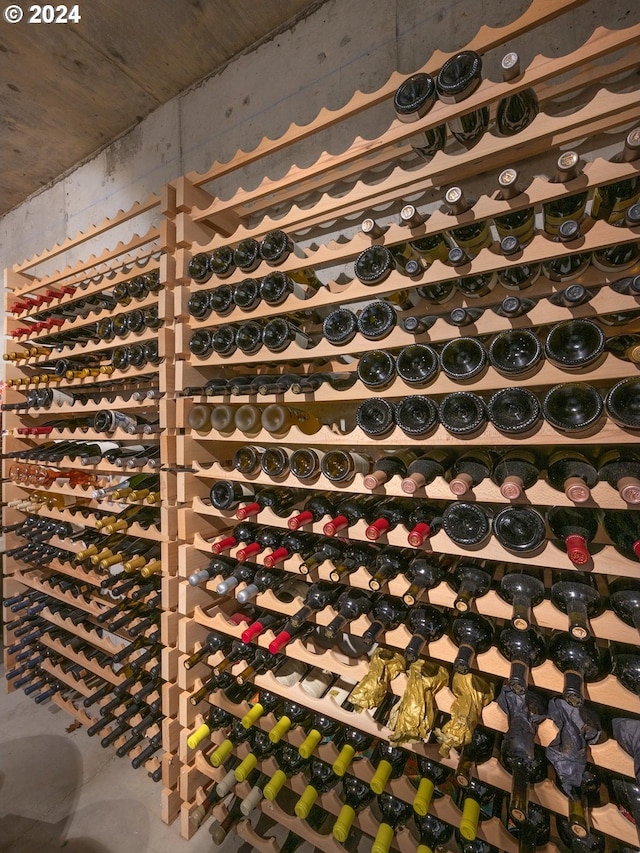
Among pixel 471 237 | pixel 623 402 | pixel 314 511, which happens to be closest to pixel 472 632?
pixel 314 511

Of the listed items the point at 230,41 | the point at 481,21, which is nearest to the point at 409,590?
the point at 481,21

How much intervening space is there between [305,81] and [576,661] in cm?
201

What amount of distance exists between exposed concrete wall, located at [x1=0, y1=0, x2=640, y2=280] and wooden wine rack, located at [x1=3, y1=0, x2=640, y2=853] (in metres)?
0.13

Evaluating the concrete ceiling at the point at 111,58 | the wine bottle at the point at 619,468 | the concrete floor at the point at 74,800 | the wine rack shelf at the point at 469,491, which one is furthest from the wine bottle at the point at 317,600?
the concrete ceiling at the point at 111,58

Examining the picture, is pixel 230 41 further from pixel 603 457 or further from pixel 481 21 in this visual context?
pixel 603 457

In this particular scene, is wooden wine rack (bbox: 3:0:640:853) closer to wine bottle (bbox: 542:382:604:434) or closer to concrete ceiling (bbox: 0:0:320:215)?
wine bottle (bbox: 542:382:604:434)

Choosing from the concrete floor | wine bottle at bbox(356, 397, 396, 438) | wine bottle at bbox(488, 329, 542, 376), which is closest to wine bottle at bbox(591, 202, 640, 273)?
wine bottle at bbox(488, 329, 542, 376)

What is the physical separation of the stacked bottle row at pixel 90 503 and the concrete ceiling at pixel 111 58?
2.49 feet

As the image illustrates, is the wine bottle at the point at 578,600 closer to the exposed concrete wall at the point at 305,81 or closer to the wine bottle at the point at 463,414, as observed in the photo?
the wine bottle at the point at 463,414

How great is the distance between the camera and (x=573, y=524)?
0.87m

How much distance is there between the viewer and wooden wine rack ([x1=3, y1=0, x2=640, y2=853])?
75cm

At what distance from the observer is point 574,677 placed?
0.74 meters

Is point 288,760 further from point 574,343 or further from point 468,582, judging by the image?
point 574,343

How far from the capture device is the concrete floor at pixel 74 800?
1.44 metres
